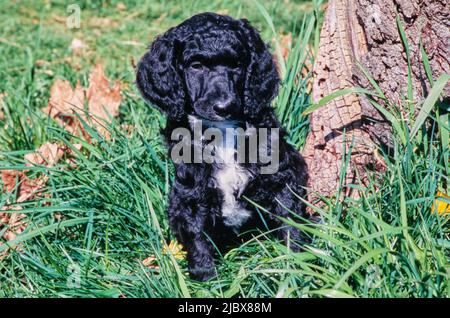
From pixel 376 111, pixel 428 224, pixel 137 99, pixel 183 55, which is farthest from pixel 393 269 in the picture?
pixel 137 99

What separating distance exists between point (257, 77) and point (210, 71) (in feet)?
0.92

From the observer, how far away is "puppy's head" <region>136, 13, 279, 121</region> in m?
3.20

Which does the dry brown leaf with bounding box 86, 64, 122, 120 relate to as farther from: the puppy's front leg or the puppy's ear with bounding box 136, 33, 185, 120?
the puppy's front leg

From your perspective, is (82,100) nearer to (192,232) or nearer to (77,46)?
(192,232)

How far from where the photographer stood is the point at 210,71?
10.7 ft

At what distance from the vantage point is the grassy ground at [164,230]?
2.54 metres

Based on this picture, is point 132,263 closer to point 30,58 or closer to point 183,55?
point 183,55

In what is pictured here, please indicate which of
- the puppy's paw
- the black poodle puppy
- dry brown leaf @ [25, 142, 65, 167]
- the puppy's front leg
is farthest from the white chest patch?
dry brown leaf @ [25, 142, 65, 167]

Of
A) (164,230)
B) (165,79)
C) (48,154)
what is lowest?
(164,230)

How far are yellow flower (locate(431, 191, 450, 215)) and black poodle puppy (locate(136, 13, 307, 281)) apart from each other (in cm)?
72

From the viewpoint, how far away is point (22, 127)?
4012 mm

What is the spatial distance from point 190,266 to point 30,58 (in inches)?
112

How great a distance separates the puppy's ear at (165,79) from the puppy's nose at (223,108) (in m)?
0.28

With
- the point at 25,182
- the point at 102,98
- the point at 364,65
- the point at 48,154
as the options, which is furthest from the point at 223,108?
the point at 102,98
